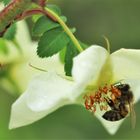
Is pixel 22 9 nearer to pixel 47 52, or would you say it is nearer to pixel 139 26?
pixel 47 52

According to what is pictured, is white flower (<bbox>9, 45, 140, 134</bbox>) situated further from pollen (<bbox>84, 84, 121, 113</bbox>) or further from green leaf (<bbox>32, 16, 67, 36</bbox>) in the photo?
green leaf (<bbox>32, 16, 67, 36</bbox>)

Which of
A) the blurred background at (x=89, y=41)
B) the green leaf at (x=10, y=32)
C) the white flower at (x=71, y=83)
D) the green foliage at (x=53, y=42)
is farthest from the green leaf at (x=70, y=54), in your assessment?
the blurred background at (x=89, y=41)

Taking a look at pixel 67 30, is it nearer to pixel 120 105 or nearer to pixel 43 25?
pixel 43 25

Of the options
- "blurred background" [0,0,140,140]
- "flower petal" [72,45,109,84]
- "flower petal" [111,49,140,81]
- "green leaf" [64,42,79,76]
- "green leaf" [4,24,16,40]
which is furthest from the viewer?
"blurred background" [0,0,140,140]

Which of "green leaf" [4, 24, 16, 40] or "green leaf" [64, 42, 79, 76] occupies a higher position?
"green leaf" [4, 24, 16, 40]

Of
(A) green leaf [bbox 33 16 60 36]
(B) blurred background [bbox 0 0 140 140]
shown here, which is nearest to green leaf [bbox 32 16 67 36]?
(A) green leaf [bbox 33 16 60 36]
